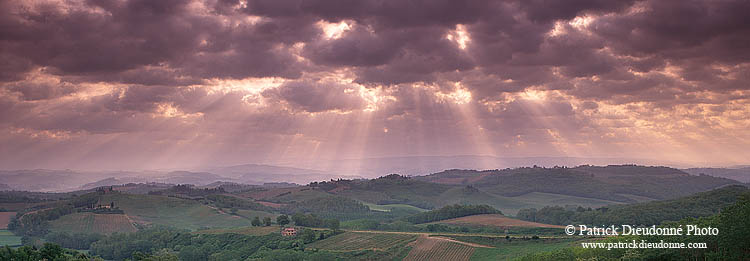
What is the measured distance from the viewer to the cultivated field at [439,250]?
11649 centimetres

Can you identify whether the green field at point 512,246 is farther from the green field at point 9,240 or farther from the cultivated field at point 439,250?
the green field at point 9,240

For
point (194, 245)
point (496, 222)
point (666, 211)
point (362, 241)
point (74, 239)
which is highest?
point (666, 211)

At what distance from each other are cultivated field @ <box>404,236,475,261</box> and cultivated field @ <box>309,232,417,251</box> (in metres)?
7.30

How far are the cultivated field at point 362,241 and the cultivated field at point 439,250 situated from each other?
7.30 metres

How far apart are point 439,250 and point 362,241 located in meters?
31.1

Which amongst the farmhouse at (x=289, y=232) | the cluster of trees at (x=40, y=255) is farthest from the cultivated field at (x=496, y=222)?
the cluster of trees at (x=40, y=255)

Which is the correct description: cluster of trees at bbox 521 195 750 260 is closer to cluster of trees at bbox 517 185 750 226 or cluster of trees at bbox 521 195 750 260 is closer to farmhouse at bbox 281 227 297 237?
cluster of trees at bbox 517 185 750 226

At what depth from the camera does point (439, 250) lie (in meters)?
124

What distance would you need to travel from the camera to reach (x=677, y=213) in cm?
16350

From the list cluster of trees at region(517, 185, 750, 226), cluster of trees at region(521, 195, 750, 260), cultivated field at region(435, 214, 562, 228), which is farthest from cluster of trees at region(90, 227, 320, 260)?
cluster of trees at region(517, 185, 750, 226)

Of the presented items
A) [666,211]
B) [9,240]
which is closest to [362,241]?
[666,211]

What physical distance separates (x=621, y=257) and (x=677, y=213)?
4823 inches

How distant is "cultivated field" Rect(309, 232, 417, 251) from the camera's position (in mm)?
137450

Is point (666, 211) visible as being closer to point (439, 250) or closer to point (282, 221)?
point (439, 250)
